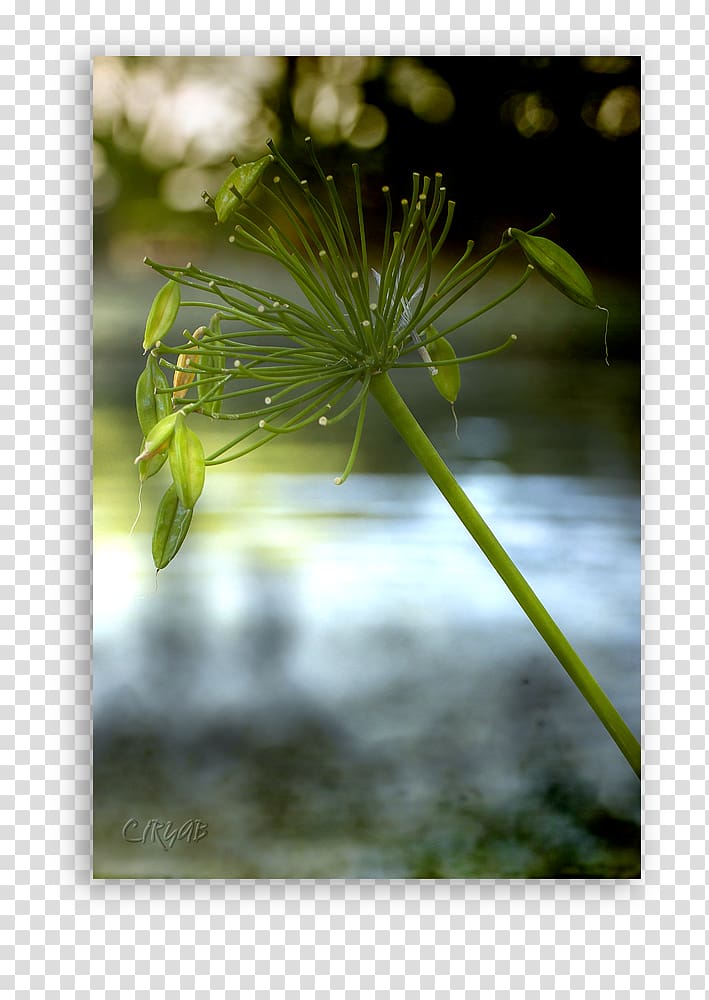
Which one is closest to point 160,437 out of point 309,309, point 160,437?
point 160,437

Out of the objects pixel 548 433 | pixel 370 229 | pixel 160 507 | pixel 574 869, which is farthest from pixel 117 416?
pixel 574 869

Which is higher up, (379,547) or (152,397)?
(152,397)

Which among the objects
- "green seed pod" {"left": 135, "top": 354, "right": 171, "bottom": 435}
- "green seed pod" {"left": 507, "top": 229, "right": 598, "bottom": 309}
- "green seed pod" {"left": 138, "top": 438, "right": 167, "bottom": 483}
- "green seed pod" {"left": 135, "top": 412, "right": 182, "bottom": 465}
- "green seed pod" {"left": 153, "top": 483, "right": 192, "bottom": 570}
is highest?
"green seed pod" {"left": 507, "top": 229, "right": 598, "bottom": 309}

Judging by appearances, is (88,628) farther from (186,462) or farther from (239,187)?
(239,187)

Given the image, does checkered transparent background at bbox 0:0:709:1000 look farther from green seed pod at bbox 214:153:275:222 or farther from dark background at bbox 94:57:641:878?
green seed pod at bbox 214:153:275:222

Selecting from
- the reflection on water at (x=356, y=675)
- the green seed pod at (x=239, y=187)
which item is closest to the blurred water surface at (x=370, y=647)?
the reflection on water at (x=356, y=675)

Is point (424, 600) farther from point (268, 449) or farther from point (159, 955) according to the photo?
point (159, 955)

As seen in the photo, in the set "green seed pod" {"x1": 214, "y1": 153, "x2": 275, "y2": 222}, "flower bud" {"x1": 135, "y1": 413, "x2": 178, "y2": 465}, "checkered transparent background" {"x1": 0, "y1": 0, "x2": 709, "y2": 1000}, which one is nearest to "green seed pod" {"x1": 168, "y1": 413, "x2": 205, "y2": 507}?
"flower bud" {"x1": 135, "y1": 413, "x2": 178, "y2": 465}
